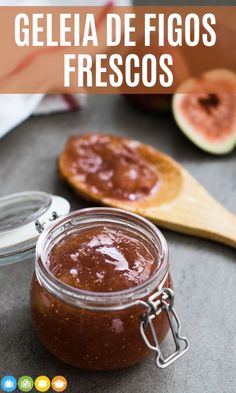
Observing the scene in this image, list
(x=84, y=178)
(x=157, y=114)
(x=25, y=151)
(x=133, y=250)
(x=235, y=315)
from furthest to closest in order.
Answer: (x=157, y=114), (x=25, y=151), (x=84, y=178), (x=235, y=315), (x=133, y=250)

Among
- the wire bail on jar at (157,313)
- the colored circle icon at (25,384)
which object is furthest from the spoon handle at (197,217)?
the colored circle icon at (25,384)

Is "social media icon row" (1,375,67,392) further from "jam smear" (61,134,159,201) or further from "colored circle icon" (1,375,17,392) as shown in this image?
"jam smear" (61,134,159,201)

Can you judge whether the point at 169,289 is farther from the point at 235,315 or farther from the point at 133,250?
the point at 235,315

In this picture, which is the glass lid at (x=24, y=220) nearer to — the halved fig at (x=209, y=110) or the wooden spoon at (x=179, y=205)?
the wooden spoon at (x=179, y=205)

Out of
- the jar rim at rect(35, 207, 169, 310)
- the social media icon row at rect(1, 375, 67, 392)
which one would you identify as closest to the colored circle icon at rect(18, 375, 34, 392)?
the social media icon row at rect(1, 375, 67, 392)

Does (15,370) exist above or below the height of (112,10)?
below

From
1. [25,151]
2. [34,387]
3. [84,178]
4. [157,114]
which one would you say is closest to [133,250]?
[34,387]

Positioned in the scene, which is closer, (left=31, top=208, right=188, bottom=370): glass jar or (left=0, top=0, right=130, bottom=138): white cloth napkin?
(left=31, top=208, right=188, bottom=370): glass jar
